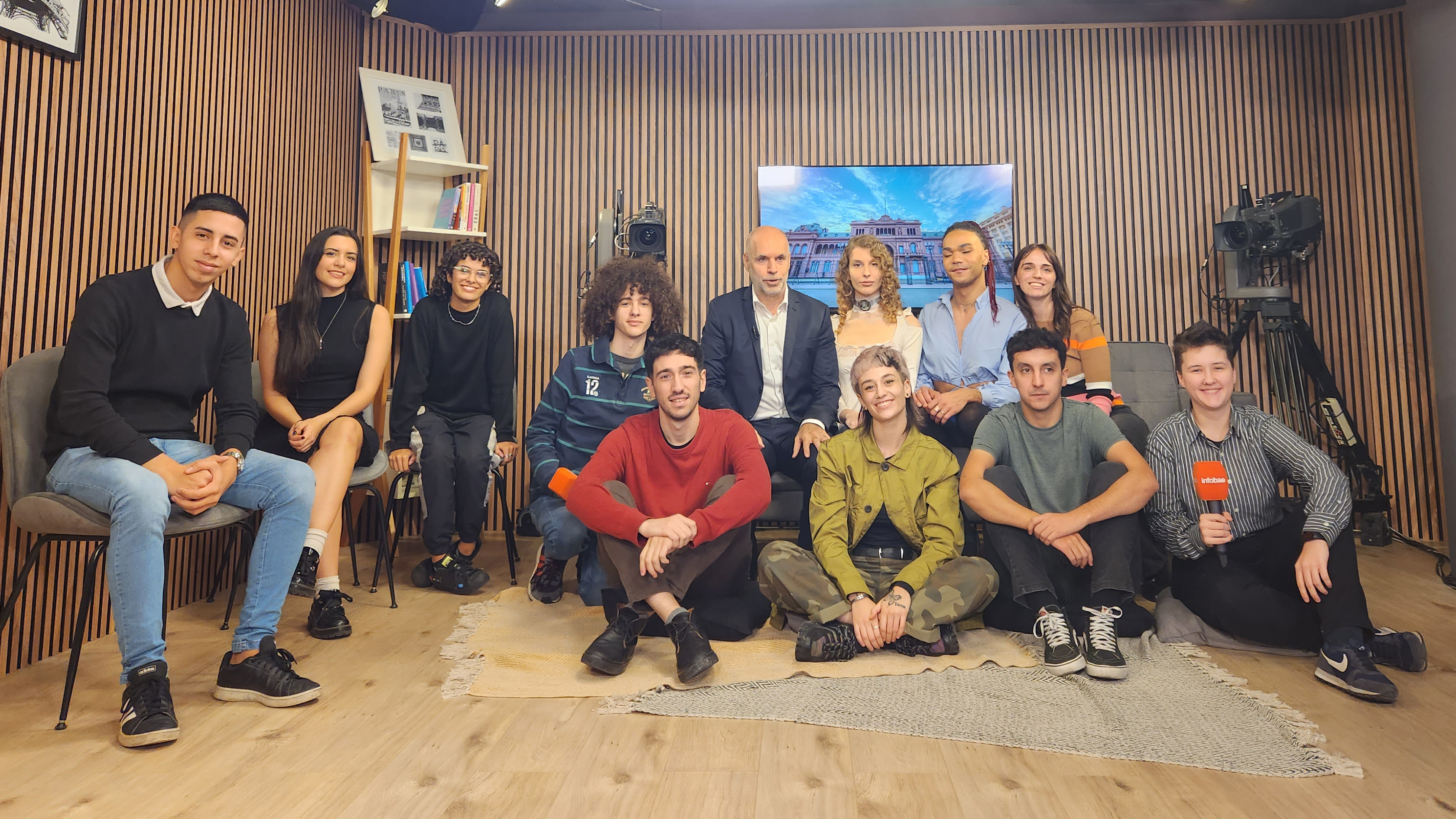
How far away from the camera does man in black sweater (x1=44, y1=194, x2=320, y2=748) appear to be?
71.9 inches

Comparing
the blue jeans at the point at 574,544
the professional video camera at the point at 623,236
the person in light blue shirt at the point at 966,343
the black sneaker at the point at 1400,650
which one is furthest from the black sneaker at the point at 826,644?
the professional video camera at the point at 623,236

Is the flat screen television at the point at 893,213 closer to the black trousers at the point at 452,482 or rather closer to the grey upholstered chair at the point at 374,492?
the black trousers at the point at 452,482

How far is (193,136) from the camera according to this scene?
3039 millimetres

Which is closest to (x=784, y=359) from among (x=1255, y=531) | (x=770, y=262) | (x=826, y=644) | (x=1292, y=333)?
(x=770, y=262)

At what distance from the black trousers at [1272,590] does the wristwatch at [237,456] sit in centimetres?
286

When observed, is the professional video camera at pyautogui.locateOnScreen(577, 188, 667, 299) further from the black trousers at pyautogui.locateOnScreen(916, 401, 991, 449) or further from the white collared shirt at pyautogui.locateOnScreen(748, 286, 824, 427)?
the black trousers at pyautogui.locateOnScreen(916, 401, 991, 449)

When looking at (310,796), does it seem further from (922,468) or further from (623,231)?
(623,231)

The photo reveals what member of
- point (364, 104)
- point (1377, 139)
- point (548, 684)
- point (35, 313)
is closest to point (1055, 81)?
point (1377, 139)

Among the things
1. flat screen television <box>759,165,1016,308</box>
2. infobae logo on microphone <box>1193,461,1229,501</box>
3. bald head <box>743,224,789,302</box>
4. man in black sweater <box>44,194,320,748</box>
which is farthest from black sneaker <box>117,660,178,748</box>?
flat screen television <box>759,165,1016,308</box>

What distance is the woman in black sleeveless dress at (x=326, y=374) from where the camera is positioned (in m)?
2.79

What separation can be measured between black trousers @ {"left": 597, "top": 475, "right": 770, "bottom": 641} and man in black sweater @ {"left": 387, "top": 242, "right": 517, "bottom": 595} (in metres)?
0.98

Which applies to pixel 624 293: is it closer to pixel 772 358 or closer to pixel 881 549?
pixel 772 358

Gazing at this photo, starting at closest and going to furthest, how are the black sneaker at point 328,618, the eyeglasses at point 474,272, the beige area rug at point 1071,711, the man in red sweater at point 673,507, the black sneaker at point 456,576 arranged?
the beige area rug at point 1071,711, the man in red sweater at point 673,507, the black sneaker at point 328,618, the black sneaker at point 456,576, the eyeglasses at point 474,272

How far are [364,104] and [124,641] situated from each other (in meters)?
3.41
